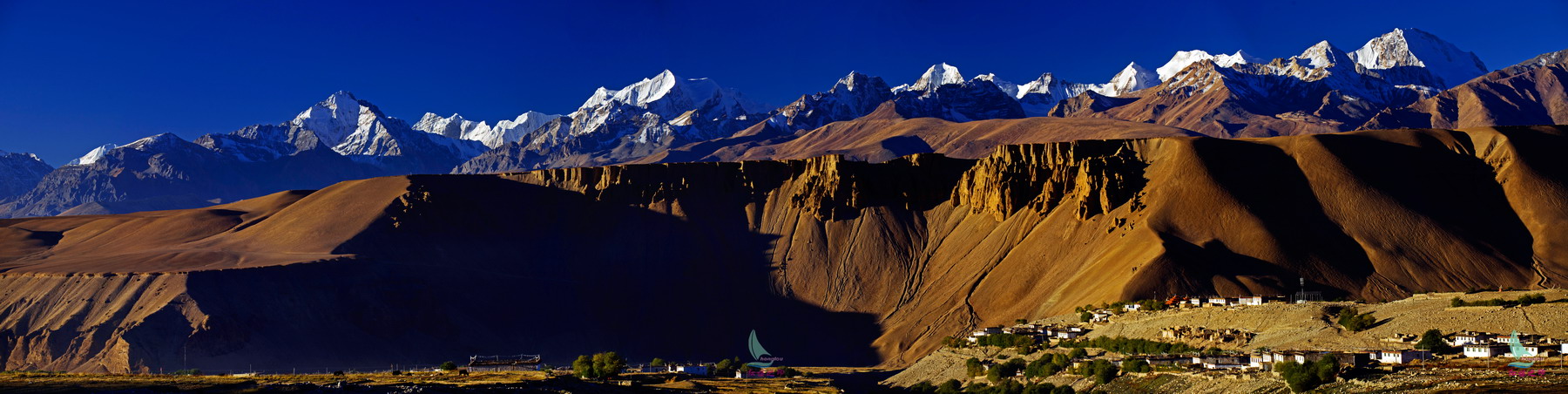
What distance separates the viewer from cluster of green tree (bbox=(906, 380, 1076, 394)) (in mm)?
78438

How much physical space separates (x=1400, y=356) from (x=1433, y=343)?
4.65m

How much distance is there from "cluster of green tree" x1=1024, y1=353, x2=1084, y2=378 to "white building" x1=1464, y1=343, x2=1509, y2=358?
23247 millimetres

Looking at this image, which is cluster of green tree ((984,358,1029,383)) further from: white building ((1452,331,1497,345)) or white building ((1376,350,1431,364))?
white building ((1452,331,1497,345))

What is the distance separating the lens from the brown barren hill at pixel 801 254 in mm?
129250

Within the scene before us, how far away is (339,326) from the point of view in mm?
143250

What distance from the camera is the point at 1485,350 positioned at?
66.2 m

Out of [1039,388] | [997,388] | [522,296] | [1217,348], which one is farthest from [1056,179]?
[1039,388]

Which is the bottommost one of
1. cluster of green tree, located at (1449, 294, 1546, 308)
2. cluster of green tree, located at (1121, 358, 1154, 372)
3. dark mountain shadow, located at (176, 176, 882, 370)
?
cluster of green tree, located at (1121, 358, 1154, 372)

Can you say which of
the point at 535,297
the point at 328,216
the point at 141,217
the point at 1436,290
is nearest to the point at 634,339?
the point at 535,297

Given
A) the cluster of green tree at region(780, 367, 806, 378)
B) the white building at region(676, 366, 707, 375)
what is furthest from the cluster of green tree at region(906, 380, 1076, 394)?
the white building at region(676, 366, 707, 375)

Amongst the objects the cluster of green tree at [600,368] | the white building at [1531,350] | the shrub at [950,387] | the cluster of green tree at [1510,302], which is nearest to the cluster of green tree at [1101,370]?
the shrub at [950,387]

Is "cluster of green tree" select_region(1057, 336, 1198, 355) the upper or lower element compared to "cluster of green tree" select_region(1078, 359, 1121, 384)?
upper

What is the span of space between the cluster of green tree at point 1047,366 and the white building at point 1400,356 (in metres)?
20.4

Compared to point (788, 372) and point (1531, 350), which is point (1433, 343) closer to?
point (1531, 350)
